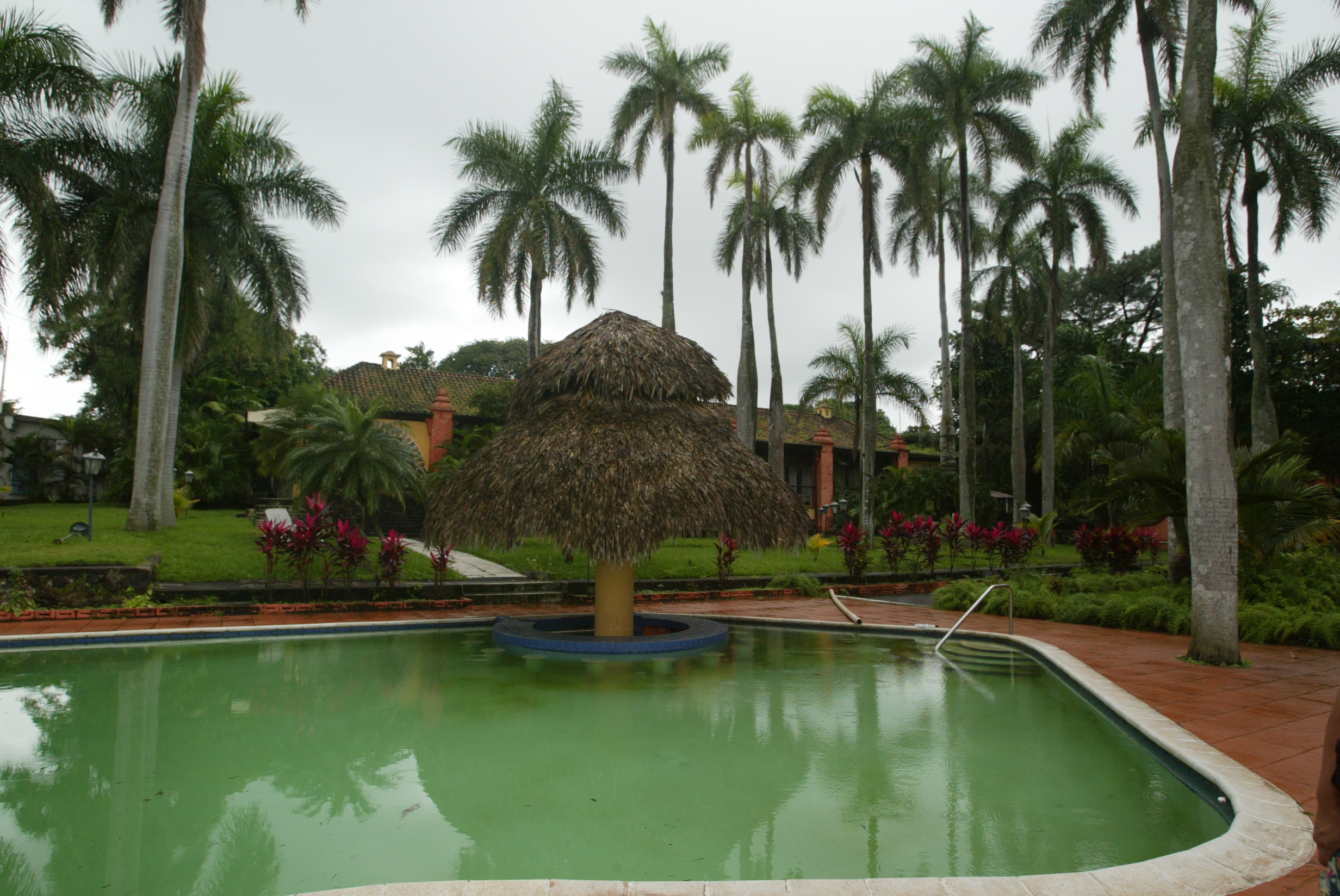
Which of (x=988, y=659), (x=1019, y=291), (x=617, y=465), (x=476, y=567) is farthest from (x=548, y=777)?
(x=1019, y=291)

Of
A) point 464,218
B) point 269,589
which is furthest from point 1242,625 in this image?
point 464,218

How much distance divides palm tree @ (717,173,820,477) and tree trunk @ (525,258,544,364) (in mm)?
6502

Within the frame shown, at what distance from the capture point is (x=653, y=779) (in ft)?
16.4

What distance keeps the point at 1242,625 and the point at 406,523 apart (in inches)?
781

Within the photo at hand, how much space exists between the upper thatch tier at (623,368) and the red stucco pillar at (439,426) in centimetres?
1465

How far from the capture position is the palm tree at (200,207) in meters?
15.7

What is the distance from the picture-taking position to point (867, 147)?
22.8 meters

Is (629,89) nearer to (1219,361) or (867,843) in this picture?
(1219,361)

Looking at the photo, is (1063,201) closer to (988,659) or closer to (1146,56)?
(1146,56)

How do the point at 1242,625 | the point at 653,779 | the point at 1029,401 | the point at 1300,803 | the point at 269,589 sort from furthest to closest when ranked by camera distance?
the point at 1029,401
the point at 269,589
the point at 1242,625
the point at 653,779
the point at 1300,803

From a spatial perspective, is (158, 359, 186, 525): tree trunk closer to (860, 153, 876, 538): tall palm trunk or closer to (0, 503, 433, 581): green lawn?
(0, 503, 433, 581): green lawn

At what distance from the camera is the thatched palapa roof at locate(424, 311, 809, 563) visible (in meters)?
8.72

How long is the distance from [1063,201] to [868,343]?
334 inches

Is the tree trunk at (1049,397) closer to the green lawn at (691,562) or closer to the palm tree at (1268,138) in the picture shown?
the green lawn at (691,562)
